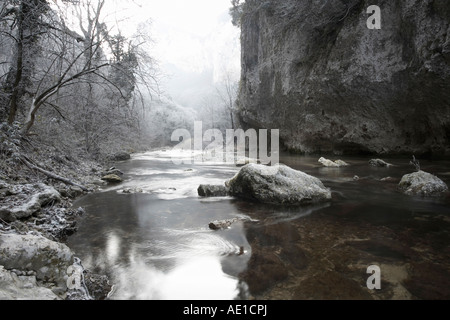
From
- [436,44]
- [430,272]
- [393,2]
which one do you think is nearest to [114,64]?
[430,272]

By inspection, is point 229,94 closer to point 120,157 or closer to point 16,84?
point 120,157

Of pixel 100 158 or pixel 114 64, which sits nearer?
pixel 114 64

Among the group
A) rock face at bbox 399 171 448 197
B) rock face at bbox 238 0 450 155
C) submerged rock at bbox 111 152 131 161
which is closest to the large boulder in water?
rock face at bbox 399 171 448 197

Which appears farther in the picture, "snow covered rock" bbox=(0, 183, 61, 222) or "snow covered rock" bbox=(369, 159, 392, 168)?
"snow covered rock" bbox=(369, 159, 392, 168)

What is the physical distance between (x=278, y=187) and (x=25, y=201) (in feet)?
13.4

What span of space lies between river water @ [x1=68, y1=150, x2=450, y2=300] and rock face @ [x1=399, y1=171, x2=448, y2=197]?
0.29m

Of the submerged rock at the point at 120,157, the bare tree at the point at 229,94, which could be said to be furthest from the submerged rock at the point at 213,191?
the bare tree at the point at 229,94

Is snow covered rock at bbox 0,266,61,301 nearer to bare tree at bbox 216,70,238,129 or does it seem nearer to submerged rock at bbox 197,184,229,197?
submerged rock at bbox 197,184,229,197

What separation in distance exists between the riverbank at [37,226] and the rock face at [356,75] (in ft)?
34.1

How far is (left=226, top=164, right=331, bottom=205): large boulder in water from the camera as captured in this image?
4891 mm

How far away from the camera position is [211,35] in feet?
241

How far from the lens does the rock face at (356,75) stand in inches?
340
